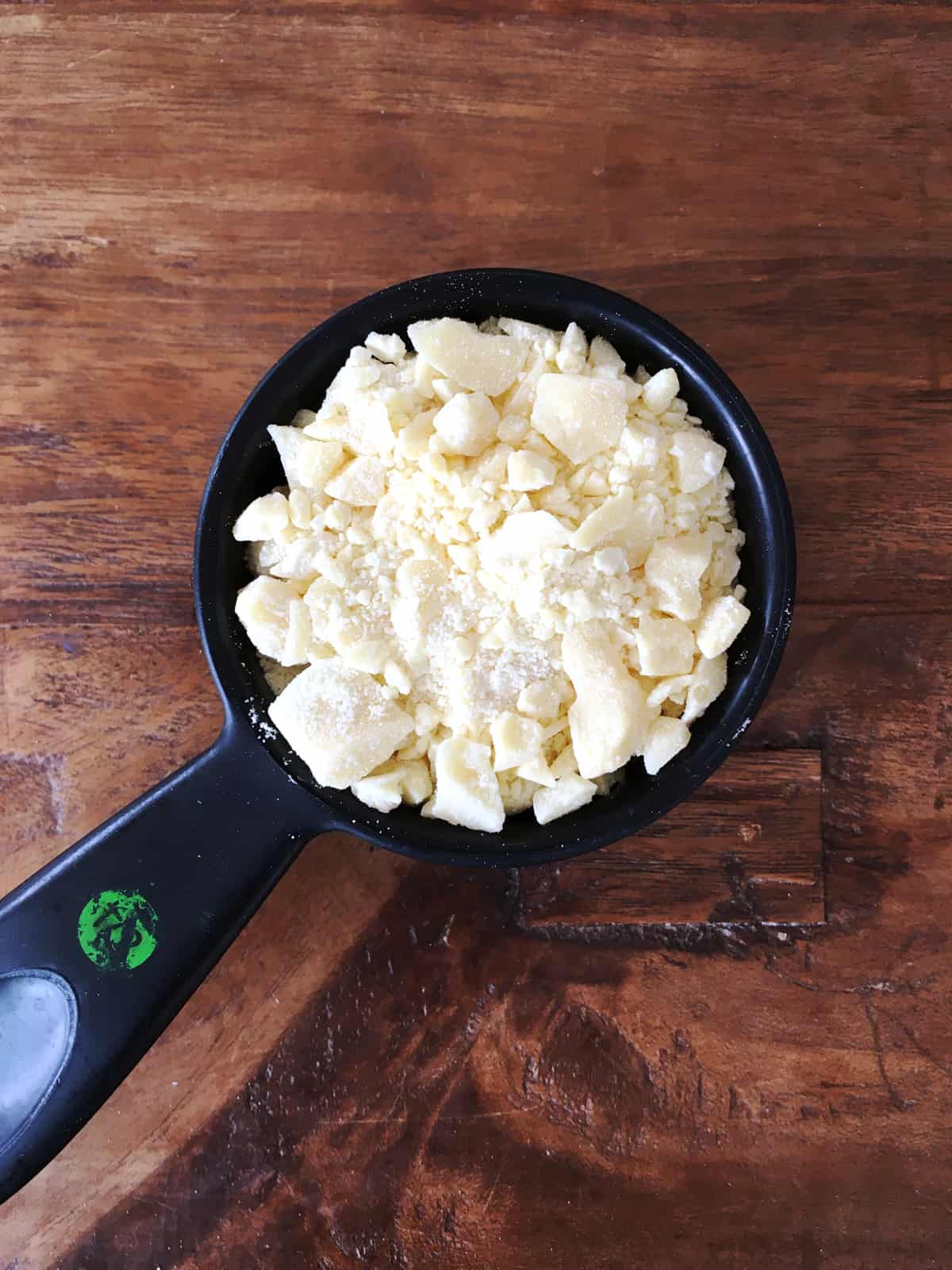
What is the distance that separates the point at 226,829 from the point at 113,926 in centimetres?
11

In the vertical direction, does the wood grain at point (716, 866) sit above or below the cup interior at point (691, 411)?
below

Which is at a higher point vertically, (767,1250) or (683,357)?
(683,357)

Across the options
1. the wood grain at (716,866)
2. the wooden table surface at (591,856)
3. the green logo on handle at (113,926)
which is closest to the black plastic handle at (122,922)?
the green logo on handle at (113,926)

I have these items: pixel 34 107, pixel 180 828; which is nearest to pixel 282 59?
pixel 34 107

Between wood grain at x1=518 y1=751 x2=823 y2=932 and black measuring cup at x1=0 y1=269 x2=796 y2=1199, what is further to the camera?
wood grain at x1=518 y1=751 x2=823 y2=932

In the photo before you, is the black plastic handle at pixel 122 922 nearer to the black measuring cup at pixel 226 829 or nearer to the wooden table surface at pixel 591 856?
the black measuring cup at pixel 226 829

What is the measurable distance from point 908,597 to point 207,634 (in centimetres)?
62

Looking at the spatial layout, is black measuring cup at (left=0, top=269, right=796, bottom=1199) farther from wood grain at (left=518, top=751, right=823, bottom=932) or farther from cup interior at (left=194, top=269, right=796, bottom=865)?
wood grain at (left=518, top=751, right=823, bottom=932)

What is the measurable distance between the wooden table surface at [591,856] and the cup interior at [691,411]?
160 mm

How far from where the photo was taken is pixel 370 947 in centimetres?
90

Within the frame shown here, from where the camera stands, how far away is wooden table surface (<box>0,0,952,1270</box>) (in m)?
0.90

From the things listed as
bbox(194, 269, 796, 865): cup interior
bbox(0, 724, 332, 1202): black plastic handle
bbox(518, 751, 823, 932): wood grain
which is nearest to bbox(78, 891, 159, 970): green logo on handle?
bbox(0, 724, 332, 1202): black plastic handle

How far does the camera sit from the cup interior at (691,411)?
737 millimetres

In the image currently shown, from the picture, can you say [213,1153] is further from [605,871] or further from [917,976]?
[917,976]
